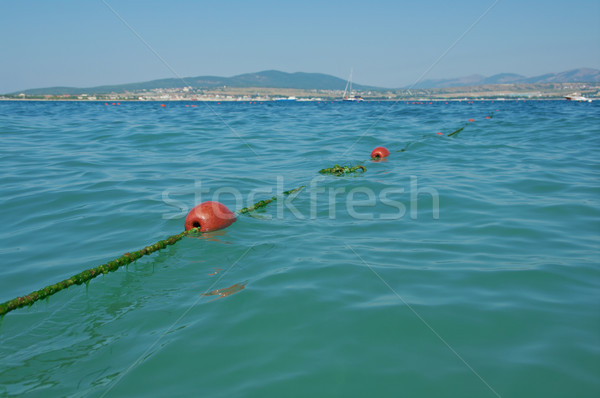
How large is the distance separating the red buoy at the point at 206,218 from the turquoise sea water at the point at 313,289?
0.50 feet

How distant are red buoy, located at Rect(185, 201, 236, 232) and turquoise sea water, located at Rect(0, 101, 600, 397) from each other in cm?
15

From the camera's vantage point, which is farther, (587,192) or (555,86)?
(555,86)

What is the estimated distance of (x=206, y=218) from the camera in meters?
5.83

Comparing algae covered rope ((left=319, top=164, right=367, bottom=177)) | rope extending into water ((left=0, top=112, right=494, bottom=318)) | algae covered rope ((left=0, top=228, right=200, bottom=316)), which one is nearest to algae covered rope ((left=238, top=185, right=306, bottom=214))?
rope extending into water ((left=0, top=112, right=494, bottom=318))

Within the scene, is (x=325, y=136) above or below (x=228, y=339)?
above

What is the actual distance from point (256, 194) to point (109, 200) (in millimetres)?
2980

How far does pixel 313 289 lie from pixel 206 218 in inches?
91.3

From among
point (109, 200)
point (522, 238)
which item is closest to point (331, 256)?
point (522, 238)

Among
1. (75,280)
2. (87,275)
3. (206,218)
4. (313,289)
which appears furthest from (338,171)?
(75,280)

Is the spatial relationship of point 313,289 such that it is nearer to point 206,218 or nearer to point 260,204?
point 206,218

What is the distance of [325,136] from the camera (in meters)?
18.4

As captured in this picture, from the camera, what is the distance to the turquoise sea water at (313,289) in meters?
2.94

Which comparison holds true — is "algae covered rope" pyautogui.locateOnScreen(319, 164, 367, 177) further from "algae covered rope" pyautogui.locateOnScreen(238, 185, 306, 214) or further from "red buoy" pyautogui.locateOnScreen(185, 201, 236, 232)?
"red buoy" pyautogui.locateOnScreen(185, 201, 236, 232)

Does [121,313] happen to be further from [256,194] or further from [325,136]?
[325,136]
